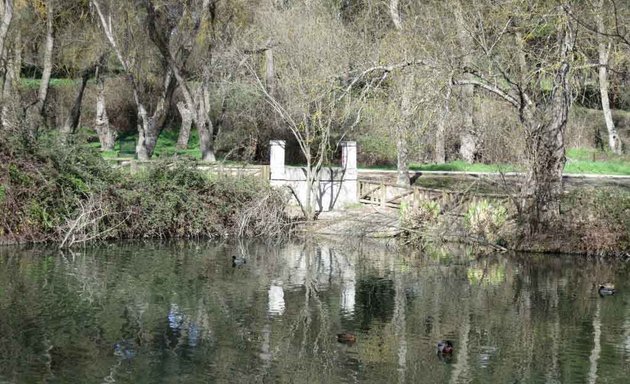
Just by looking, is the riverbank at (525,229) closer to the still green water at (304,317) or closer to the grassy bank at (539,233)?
the grassy bank at (539,233)

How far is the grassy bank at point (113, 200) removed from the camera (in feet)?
85.1

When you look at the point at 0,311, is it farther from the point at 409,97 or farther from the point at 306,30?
the point at 306,30

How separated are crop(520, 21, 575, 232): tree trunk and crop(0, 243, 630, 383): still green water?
4.53ft

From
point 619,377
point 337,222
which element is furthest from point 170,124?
point 619,377

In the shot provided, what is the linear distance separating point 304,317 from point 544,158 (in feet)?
36.7

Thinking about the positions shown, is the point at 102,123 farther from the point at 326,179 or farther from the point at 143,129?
the point at 326,179

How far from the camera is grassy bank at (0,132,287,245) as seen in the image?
85.1 feet

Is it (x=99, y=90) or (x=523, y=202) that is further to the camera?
(x=99, y=90)

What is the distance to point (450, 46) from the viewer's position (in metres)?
27.0

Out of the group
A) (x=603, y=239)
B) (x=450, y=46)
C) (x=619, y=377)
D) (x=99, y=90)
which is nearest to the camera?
(x=619, y=377)

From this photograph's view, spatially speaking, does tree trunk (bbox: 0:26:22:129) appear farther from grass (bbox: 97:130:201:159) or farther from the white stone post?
the white stone post

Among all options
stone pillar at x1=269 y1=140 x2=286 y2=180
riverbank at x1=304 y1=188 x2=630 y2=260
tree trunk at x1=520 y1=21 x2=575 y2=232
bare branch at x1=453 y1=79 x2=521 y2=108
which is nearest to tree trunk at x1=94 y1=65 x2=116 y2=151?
stone pillar at x1=269 y1=140 x2=286 y2=180

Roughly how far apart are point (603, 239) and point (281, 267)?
354 inches

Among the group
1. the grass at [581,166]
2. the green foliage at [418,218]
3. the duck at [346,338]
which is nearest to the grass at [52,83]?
the grass at [581,166]
